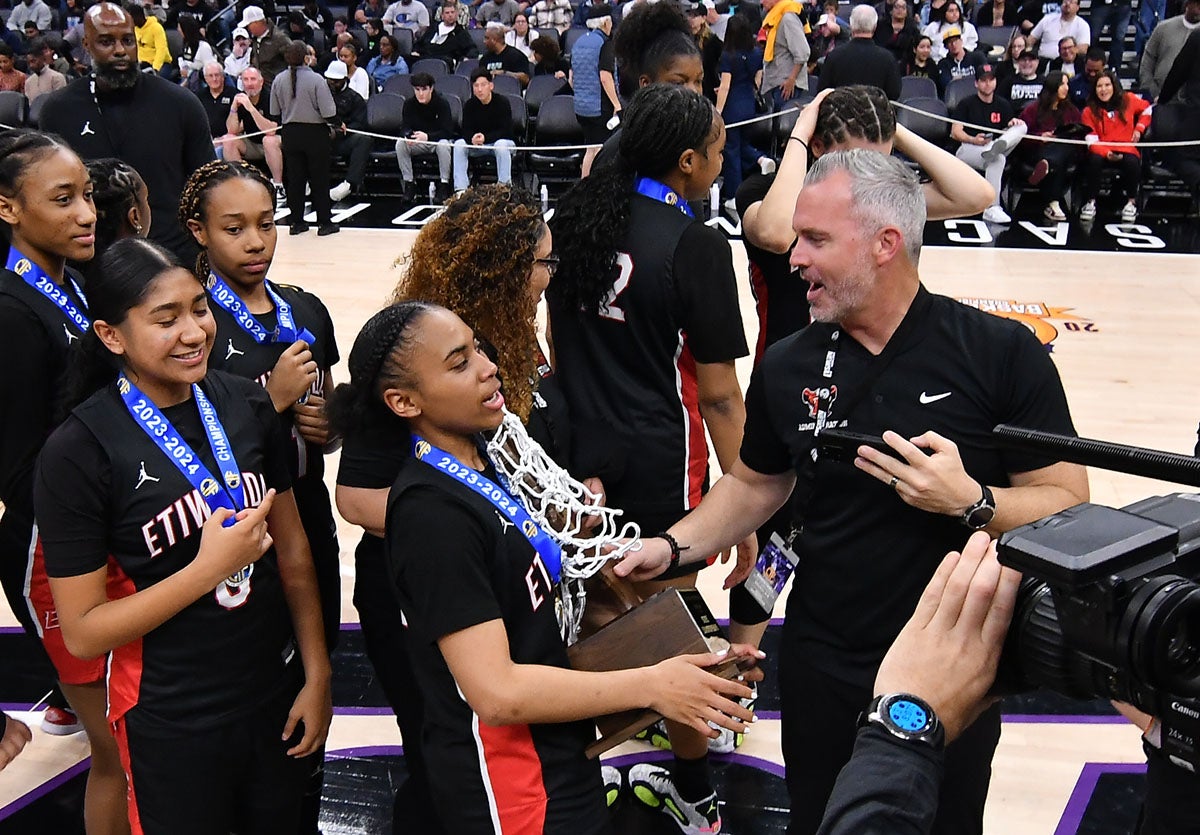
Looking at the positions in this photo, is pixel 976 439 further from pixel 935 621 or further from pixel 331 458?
pixel 331 458

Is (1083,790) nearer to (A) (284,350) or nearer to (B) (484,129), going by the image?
(A) (284,350)

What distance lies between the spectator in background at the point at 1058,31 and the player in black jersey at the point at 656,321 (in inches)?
372

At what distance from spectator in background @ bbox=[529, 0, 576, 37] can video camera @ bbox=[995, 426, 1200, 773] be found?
12.3m

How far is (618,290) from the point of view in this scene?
112 inches

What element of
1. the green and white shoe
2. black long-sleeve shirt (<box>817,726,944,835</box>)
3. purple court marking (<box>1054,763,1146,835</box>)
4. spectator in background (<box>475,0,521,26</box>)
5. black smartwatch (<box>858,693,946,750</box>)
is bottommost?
the green and white shoe

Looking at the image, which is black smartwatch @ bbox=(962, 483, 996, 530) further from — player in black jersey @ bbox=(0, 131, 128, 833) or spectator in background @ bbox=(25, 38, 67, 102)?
spectator in background @ bbox=(25, 38, 67, 102)

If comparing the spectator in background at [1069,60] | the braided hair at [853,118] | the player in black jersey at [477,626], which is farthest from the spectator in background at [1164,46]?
the player in black jersey at [477,626]

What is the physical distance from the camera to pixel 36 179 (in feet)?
9.31

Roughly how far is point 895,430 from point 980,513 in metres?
0.23

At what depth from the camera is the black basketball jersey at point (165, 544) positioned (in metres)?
2.12

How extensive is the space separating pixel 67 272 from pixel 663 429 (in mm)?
1629

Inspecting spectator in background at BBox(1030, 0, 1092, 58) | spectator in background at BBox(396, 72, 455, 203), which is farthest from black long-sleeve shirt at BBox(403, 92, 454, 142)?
spectator in background at BBox(1030, 0, 1092, 58)

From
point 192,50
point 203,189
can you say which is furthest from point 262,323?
point 192,50

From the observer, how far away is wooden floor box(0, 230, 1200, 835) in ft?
10.6
